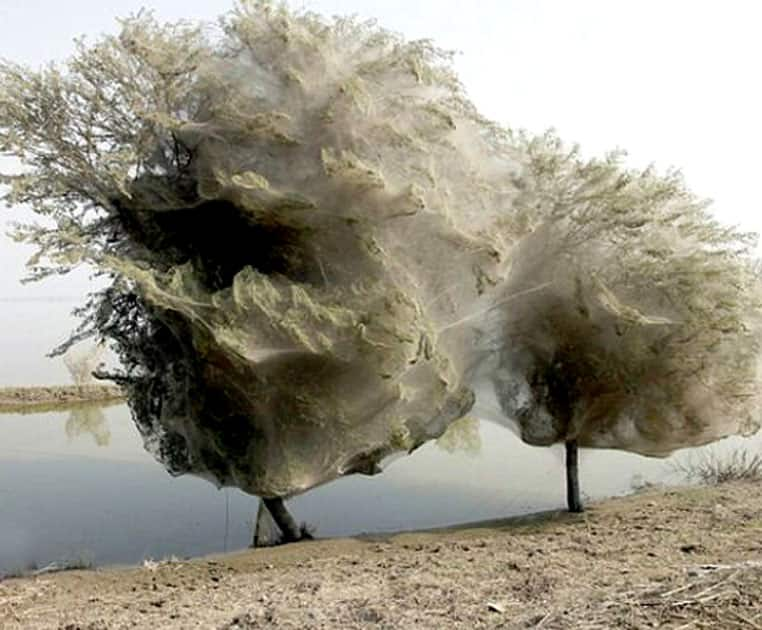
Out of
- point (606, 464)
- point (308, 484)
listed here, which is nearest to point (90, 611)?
point (308, 484)

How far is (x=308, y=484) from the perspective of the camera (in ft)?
25.9

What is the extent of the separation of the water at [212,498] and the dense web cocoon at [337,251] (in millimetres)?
1645

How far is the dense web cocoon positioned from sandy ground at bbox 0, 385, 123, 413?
14.3 meters

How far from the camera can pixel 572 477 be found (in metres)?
9.28

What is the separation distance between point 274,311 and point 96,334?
8.68 ft

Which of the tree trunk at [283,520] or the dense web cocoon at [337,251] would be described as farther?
the tree trunk at [283,520]

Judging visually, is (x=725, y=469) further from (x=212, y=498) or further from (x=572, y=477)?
(x=212, y=498)

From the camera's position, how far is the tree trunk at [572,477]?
9258 mm

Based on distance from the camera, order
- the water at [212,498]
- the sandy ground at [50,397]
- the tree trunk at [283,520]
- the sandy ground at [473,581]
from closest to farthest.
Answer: the sandy ground at [473,581] → the tree trunk at [283,520] → the water at [212,498] → the sandy ground at [50,397]

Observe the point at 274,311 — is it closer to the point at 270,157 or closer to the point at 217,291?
the point at 217,291

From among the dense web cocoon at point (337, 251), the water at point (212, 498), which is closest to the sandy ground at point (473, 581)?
the dense web cocoon at point (337, 251)

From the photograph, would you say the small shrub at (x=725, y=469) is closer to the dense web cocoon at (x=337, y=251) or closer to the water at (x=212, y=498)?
the water at (x=212, y=498)

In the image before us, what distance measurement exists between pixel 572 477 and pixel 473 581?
339 centimetres

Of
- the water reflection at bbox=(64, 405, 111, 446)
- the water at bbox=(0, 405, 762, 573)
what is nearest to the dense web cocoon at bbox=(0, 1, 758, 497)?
the water at bbox=(0, 405, 762, 573)
